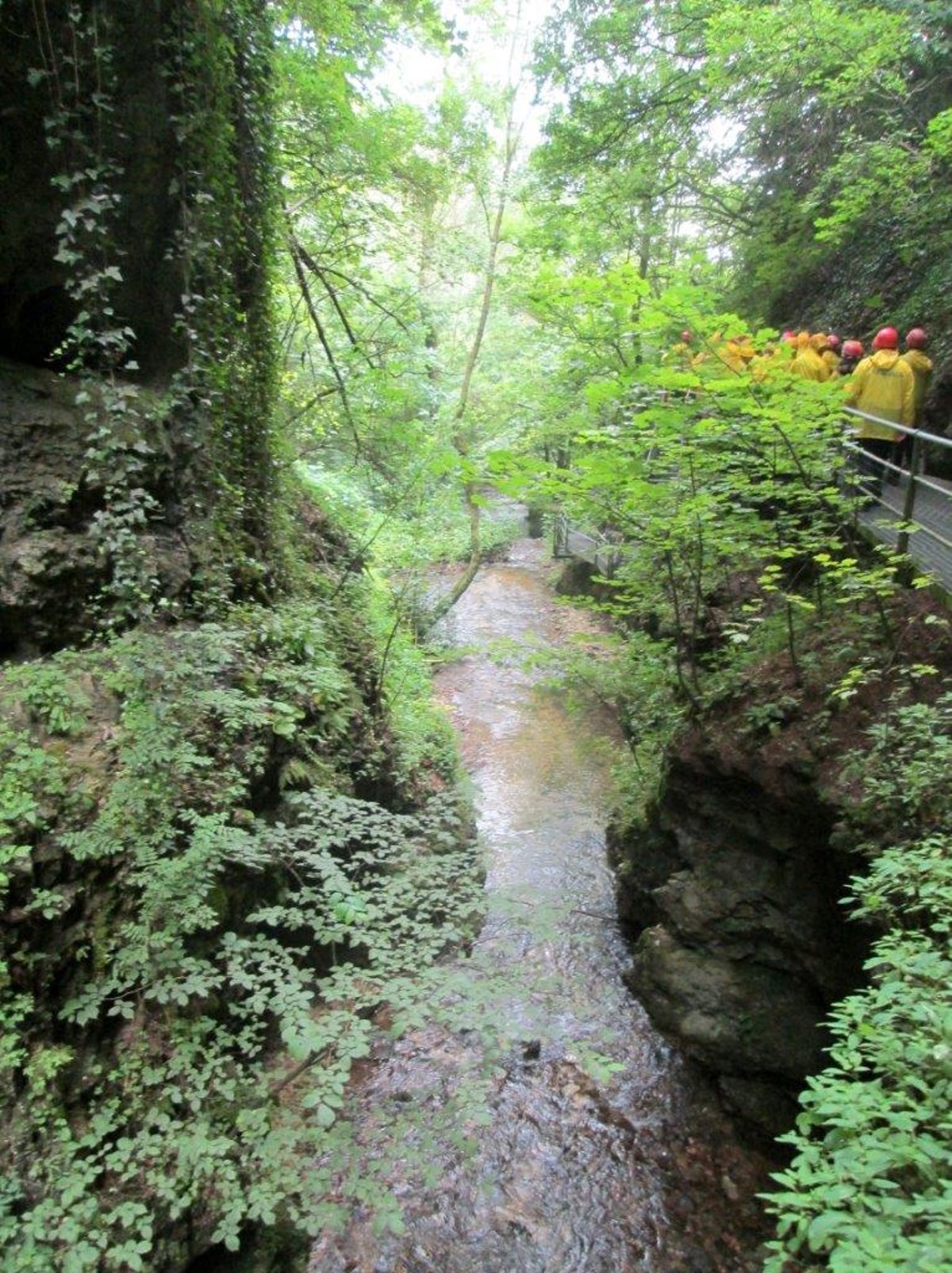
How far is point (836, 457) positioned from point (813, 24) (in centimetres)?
583

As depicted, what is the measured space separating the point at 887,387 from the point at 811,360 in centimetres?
84

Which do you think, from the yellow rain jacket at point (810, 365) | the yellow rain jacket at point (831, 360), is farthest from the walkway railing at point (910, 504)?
the yellow rain jacket at point (831, 360)

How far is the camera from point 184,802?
14.0 feet

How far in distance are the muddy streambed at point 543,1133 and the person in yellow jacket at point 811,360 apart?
4555 mm

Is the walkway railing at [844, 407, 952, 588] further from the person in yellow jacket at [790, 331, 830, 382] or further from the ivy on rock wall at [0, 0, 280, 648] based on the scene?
the ivy on rock wall at [0, 0, 280, 648]

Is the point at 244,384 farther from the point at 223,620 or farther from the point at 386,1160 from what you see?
the point at 386,1160

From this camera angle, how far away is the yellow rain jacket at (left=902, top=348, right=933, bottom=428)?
6.94m

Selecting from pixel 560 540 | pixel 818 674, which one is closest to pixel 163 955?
pixel 818 674

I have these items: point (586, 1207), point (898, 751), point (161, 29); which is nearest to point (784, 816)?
point (898, 751)

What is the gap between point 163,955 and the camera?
11.7 feet

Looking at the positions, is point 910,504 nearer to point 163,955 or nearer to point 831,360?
point 831,360

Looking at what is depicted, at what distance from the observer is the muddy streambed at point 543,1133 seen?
12.2ft

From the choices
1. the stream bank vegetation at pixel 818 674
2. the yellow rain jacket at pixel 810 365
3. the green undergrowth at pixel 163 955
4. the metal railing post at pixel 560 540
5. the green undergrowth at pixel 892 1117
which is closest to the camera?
the green undergrowth at pixel 892 1117

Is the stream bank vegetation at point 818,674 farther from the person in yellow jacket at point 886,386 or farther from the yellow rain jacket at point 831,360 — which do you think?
the yellow rain jacket at point 831,360
